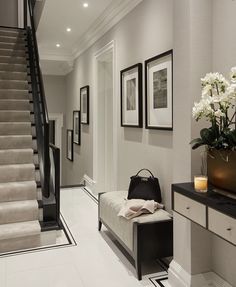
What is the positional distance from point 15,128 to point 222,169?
3.28 meters

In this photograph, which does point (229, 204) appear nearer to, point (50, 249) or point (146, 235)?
point (146, 235)

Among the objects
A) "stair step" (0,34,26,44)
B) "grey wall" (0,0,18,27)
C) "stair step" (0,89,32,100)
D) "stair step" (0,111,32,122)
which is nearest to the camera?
"stair step" (0,111,32,122)

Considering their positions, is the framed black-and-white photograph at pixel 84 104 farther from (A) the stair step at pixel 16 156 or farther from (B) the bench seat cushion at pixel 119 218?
(B) the bench seat cushion at pixel 119 218

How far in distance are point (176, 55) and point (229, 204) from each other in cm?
125

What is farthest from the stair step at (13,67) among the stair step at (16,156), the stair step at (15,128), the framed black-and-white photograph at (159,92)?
the framed black-and-white photograph at (159,92)

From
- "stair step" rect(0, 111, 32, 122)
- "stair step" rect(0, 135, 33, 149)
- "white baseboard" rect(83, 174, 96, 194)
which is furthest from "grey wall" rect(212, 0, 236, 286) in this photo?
"white baseboard" rect(83, 174, 96, 194)

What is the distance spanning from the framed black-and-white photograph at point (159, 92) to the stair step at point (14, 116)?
2.08 metres

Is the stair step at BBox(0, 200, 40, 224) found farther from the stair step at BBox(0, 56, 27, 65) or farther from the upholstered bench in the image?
the stair step at BBox(0, 56, 27, 65)

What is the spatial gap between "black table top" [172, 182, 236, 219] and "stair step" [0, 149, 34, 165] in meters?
2.48

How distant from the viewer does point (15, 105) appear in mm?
4672

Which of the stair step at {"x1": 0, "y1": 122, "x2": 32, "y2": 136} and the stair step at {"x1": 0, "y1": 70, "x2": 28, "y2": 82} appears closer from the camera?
the stair step at {"x1": 0, "y1": 122, "x2": 32, "y2": 136}

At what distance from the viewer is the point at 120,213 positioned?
2.83 m

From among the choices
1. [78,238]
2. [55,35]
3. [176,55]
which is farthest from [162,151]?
[55,35]

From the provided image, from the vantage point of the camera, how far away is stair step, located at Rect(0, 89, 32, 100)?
15.7ft
